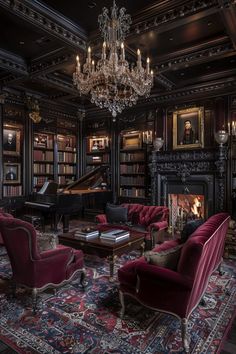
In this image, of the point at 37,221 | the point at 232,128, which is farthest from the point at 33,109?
the point at 232,128

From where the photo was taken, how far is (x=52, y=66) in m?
5.02

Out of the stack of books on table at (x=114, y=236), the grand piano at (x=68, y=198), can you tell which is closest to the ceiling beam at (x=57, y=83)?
the grand piano at (x=68, y=198)

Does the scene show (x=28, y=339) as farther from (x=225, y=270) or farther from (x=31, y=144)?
(x=31, y=144)

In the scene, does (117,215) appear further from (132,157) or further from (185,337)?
(185,337)

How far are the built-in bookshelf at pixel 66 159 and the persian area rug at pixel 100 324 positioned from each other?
16.8 ft

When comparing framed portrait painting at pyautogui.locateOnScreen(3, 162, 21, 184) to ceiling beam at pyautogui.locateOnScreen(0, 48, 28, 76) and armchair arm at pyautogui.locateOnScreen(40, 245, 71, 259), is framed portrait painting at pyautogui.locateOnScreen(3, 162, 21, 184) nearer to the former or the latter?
ceiling beam at pyautogui.locateOnScreen(0, 48, 28, 76)

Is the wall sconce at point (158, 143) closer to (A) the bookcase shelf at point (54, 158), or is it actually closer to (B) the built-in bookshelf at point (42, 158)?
(A) the bookcase shelf at point (54, 158)

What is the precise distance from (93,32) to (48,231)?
14.9 feet

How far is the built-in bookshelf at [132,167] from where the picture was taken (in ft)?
24.2

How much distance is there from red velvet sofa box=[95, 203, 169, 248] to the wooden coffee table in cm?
73

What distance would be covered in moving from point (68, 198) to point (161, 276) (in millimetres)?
4118

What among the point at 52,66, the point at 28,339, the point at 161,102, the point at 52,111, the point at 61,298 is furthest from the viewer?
the point at 52,111

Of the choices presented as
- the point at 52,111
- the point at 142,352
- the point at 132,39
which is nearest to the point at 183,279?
the point at 142,352

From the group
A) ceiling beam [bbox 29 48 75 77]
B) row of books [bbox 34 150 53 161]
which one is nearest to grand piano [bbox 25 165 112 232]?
row of books [bbox 34 150 53 161]
